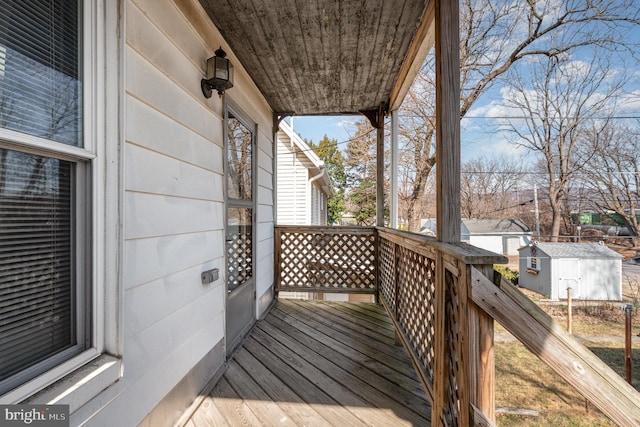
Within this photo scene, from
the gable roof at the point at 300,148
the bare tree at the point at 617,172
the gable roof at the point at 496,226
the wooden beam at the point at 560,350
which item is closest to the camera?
the wooden beam at the point at 560,350

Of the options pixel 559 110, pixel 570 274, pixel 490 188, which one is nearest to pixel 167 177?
pixel 559 110

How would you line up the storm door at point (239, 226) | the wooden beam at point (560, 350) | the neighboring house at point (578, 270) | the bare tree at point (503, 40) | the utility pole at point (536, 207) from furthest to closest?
1. the utility pole at point (536, 207)
2. the neighboring house at point (578, 270)
3. the bare tree at point (503, 40)
4. the storm door at point (239, 226)
5. the wooden beam at point (560, 350)

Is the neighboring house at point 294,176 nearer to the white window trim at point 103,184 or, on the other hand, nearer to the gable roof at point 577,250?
the white window trim at point 103,184

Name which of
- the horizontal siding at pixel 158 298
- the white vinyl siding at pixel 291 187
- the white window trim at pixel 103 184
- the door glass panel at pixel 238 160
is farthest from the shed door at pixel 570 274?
the white window trim at pixel 103 184

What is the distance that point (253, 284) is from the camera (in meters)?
3.16

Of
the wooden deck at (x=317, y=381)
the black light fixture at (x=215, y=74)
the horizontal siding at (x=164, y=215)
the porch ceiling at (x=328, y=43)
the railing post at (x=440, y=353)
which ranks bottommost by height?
the wooden deck at (x=317, y=381)

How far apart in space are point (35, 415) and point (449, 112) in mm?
2142

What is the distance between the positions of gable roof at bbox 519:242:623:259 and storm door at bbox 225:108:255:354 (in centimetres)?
1063

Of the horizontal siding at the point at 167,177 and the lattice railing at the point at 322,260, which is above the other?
the horizontal siding at the point at 167,177

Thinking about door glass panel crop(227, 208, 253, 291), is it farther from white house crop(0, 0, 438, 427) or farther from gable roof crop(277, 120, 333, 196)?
gable roof crop(277, 120, 333, 196)

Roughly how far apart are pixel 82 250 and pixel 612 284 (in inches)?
508

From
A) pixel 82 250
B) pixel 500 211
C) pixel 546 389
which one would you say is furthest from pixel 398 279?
pixel 500 211

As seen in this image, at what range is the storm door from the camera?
2.52 meters

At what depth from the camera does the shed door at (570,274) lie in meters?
9.25
